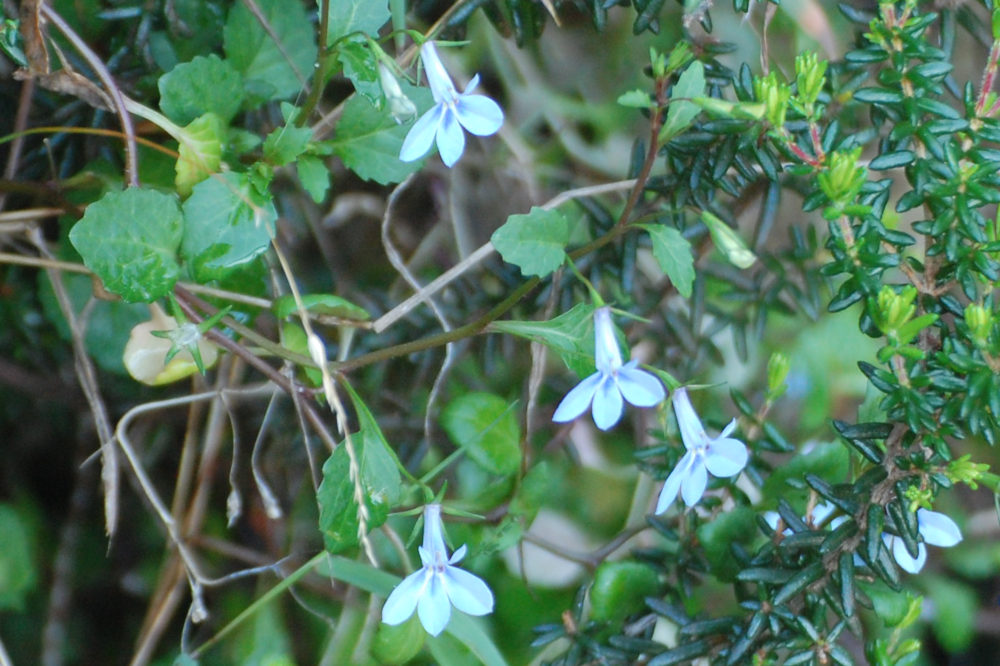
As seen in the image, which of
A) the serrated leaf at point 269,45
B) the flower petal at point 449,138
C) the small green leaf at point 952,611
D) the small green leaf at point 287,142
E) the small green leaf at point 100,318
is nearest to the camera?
the flower petal at point 449,138

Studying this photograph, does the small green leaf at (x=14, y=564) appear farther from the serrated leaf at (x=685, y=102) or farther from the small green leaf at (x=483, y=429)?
the serrated leaf at (x=685, y=102)

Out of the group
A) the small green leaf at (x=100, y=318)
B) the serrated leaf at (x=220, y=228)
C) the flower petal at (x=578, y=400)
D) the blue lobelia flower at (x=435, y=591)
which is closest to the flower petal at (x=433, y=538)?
the blue lobelia flower at (x=435, y=591)

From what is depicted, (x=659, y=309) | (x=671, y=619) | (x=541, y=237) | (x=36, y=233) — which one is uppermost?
(x=36, y=233)

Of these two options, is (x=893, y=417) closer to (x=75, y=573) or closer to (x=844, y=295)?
(x=844, y=295)

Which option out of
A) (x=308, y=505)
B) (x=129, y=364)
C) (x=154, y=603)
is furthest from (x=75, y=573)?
(x=129, y=364)

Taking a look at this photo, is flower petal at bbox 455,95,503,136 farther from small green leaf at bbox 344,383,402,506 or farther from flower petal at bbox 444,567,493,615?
flower petal at bbox 444,567,493,615

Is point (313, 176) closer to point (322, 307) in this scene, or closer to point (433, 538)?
point (322, 307)

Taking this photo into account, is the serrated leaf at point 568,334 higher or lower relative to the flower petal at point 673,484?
higher

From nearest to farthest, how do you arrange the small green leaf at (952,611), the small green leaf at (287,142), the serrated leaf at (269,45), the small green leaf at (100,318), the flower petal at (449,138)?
the flower petal at (449,138) < the small green leaf at (287,142) < the serrated leaf at (269,45) < the small green leaf at (100,318) < the small green leaf at (952,611)
